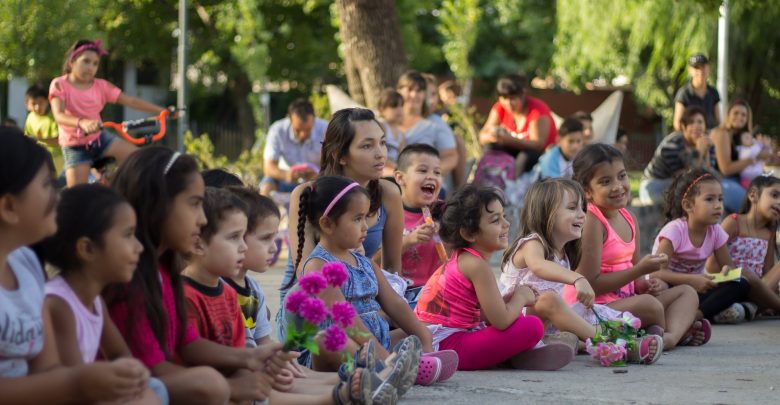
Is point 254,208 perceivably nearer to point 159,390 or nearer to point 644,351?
point 159,390

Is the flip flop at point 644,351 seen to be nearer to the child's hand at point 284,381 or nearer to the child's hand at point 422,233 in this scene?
the child's hand at point 422,233

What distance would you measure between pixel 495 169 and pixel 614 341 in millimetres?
5415

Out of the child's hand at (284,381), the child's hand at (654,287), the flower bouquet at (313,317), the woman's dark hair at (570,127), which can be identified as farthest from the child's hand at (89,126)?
the flower bouquet at (313,317)

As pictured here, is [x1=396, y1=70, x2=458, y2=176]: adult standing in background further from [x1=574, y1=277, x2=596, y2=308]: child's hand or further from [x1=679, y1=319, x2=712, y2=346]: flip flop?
[x1=574, y1=277, x2=596, y2=308]: child's hand

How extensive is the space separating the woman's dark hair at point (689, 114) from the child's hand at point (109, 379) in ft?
28.4

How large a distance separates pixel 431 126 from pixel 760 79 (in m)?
19.8

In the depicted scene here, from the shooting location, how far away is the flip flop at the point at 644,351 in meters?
5.83

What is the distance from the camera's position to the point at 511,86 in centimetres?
1105

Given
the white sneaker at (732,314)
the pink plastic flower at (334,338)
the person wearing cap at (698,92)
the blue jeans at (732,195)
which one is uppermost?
the person wearing cap at (698,92)

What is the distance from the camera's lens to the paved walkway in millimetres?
4855

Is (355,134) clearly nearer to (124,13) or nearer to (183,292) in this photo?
(183,292)

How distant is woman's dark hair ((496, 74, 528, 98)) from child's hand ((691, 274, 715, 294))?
13.8ft

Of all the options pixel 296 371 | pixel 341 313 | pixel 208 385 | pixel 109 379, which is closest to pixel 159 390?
pixel 208 385

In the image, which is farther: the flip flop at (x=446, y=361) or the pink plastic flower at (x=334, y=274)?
the flip flop at (x=446, y=361)
